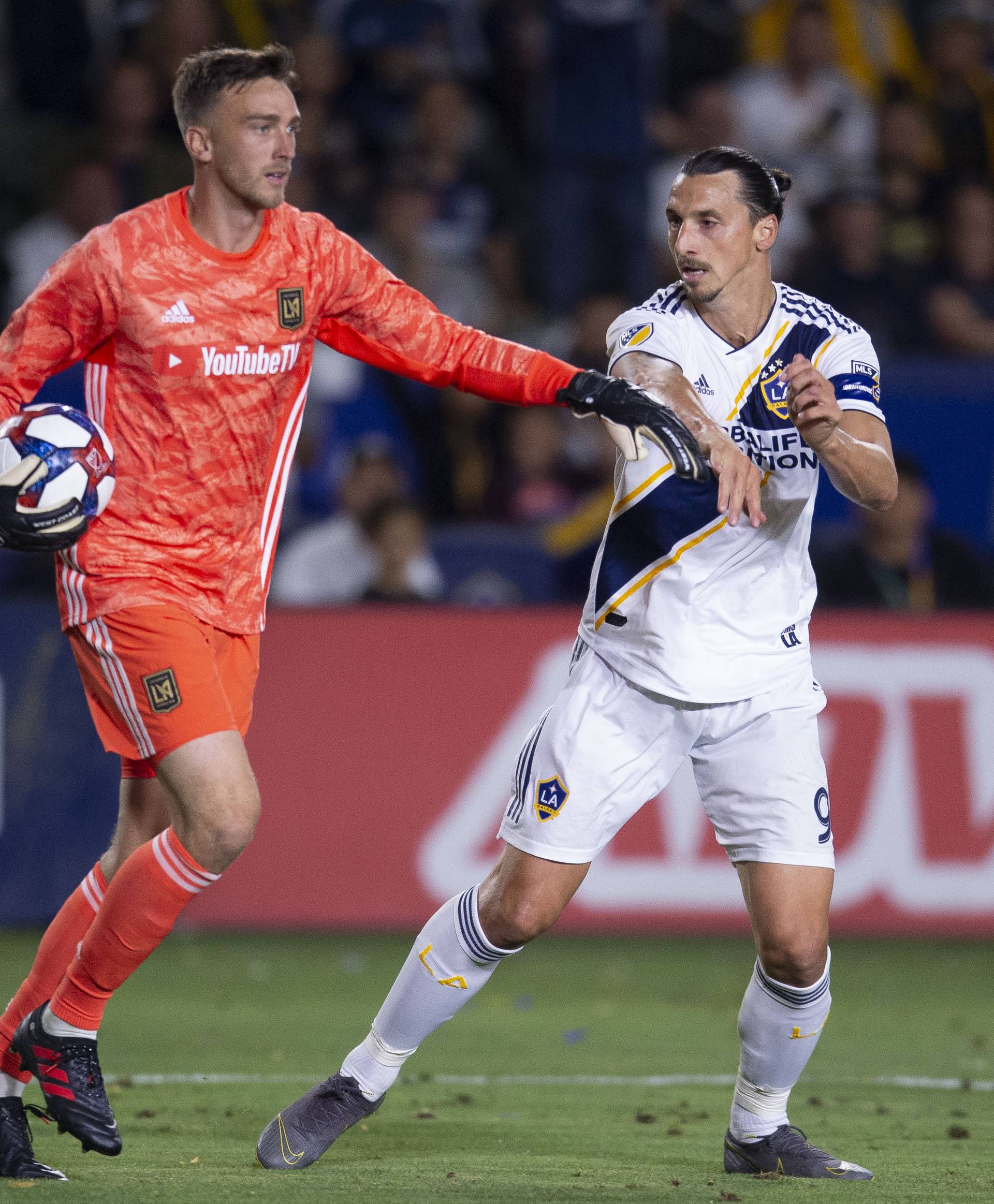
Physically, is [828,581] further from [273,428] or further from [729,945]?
[273,428]

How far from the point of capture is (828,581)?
359 inches

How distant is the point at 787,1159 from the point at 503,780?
3910mm

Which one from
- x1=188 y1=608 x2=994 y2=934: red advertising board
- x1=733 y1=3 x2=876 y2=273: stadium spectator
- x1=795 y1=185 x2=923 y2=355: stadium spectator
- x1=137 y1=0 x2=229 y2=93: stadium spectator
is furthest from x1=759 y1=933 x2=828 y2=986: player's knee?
x1=137 y1=0 x2=229 y2=93: stadium spectator

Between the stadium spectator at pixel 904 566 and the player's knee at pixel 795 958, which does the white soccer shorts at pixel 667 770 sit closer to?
the player's knee at pixel 795 958

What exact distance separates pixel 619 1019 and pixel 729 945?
1.73 metres

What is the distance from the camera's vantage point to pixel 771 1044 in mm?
4555

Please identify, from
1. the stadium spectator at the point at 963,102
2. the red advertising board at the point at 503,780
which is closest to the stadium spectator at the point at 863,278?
the stadium spectator at the point at 963,102

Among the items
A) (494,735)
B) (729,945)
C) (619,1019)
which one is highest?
(494,735)

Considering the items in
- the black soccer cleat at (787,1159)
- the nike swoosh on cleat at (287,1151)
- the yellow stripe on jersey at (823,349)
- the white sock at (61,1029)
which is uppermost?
the yellow stripe on jersey at (823,349)

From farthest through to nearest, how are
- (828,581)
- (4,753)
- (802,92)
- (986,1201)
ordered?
1. (802,92)
2. (828,581)
3. (4,753)
4. (986,1201)

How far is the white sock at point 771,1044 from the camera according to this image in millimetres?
4527

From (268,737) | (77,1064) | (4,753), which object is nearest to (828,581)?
(268,737)

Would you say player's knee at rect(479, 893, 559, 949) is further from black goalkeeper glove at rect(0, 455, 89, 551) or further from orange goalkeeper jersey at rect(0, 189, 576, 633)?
black goalkeeper glove at rect(0, 455, 89, 551)

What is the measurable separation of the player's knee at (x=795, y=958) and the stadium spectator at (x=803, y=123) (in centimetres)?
807
